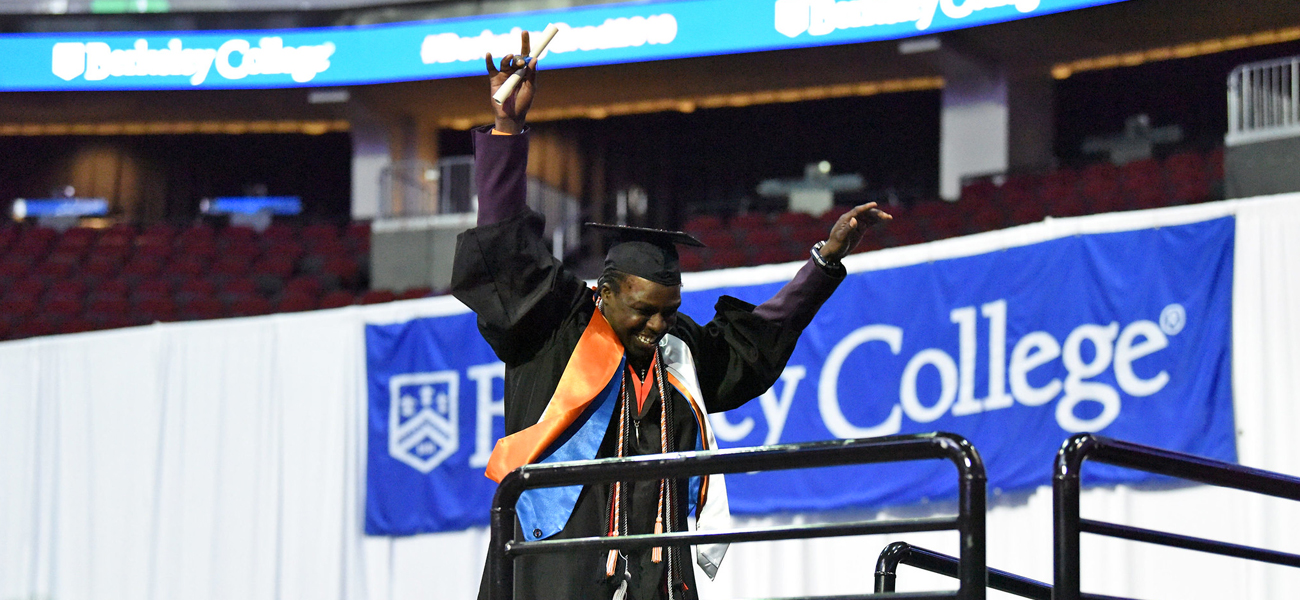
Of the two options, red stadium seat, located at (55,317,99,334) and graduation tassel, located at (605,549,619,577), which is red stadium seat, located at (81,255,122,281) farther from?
graduation tassel, located at (605,549,619,577)

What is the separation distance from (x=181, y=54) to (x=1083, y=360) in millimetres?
11256

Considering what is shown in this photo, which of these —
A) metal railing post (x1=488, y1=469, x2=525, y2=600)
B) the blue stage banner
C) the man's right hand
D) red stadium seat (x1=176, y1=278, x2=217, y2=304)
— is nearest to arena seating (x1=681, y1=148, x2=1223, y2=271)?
the blue stage banner

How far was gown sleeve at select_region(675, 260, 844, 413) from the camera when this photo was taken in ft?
8.95

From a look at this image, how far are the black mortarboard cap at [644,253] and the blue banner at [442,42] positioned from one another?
30.2 ft

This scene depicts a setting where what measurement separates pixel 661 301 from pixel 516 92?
462 millimetres

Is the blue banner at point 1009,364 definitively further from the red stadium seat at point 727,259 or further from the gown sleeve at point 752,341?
the red stadium seat at point 727,259

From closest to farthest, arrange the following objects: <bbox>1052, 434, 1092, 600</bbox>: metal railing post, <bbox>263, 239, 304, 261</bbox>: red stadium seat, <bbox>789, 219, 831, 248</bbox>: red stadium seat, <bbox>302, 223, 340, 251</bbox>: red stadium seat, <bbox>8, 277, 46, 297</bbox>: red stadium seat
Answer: <bbox>1052, 434, 1092, 600</bbox>: metal railing post, <bbox>789, 219, 831, 248</bbox>: red stadium seat, <bbox>8, 277, 46, 297</bbox>: red stadium seat, <bbox>263, 239, 304, 261</bbox>: red stadium seat, <bbox>302, 223, 340, 251</bbox>: red stadium seat

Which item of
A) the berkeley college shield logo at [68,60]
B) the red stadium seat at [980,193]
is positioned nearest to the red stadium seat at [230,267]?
the berkeley college shield logo at [68,60]

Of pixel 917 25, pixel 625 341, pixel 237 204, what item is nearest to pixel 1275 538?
pixel 625 341

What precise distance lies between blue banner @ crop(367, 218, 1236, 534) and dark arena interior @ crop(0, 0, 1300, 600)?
15 mm

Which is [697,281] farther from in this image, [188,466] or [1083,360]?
[188,466]

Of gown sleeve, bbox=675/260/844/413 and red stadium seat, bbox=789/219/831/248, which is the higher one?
red stadium seat, bbox=789/219/831/248

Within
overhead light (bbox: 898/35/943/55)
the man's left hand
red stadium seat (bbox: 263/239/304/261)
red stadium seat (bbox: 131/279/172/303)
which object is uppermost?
overhead light (bbox: 898/35/943/55)

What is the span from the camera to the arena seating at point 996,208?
935 cm
